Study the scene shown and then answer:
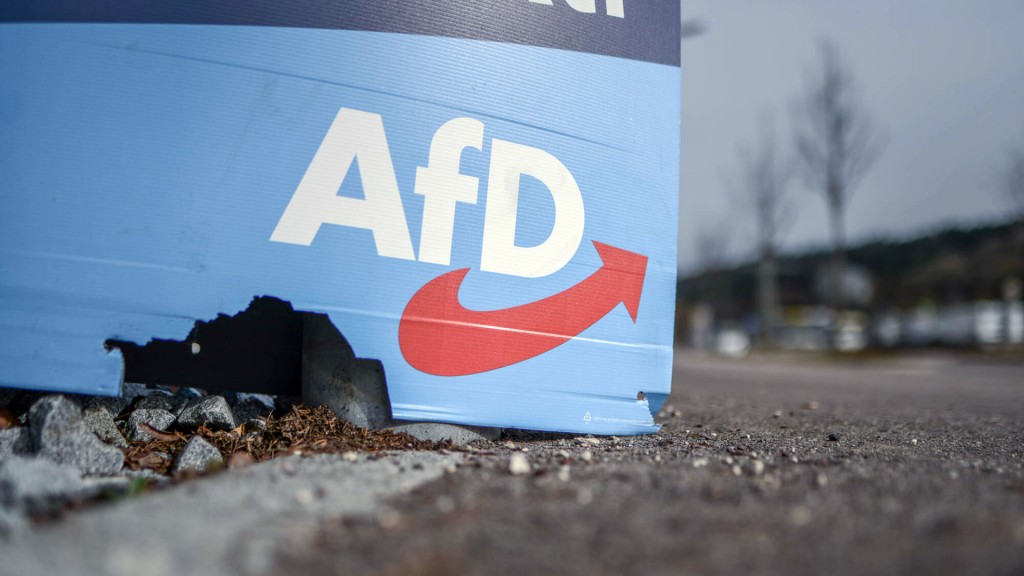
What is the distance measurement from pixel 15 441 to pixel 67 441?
0.83ft

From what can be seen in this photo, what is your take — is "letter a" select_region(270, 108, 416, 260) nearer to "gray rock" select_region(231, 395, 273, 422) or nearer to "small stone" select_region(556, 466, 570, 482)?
"gray rock" select_region(231, 395, 273, 422)

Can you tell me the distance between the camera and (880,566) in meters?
1.83

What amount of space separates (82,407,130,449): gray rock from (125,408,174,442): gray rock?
6cm

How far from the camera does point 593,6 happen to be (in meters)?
4.10

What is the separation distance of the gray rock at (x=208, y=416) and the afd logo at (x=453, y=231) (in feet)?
2.92

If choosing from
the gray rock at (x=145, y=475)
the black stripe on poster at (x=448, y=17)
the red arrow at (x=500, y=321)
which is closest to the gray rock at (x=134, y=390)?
the gray rock at (x=145, y=475)

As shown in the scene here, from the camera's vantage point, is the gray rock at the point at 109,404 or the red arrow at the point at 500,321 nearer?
the gray rock at the point at 109,404

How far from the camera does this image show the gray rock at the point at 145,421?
3.43 m

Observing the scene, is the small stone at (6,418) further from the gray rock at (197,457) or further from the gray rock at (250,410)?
the gray rock at (250,410)

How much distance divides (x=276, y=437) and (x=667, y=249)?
231 centimetres

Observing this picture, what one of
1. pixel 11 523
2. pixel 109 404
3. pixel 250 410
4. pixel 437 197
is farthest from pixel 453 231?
pixel 11 523

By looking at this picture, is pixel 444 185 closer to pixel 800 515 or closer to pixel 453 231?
pixel 453 231

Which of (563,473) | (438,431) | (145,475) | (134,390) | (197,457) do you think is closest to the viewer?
(563,473)

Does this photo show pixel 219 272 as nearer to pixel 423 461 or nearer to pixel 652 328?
pixel 423 461
